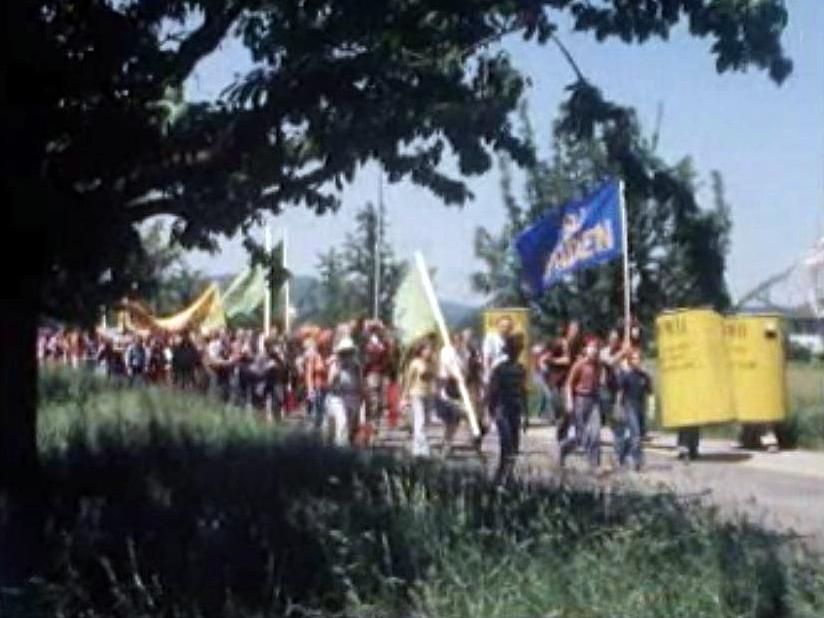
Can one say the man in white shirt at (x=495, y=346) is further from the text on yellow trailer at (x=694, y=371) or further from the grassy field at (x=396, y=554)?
the grassy field at (x=396, y=554)

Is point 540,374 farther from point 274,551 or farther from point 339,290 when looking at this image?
point 339,290

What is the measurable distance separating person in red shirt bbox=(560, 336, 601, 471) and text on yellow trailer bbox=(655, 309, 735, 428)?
7.48 ft

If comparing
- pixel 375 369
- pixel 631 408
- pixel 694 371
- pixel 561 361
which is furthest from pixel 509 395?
pixel 375 369

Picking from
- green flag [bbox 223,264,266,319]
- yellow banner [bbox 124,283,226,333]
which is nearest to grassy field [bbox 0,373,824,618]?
green flag [bbox 223,264,266,319]

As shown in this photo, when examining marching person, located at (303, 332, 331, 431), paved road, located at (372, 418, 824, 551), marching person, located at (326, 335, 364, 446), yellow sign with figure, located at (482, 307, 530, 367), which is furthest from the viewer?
yellow sign with figure, located at (482, 307, 530, 367)

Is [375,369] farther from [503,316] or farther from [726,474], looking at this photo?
[726,474]

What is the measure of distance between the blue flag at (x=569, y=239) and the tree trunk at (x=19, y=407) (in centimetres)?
883

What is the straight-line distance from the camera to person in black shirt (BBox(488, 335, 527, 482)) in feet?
56.1

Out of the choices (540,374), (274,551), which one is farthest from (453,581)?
(540,374)

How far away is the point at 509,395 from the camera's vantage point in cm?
1748

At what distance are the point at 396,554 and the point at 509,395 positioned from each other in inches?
369

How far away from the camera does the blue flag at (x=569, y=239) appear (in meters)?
18.6

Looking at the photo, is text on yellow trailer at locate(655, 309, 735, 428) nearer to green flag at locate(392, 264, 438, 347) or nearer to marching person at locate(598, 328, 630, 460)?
marching person at locate(598, 328, 630, 460)

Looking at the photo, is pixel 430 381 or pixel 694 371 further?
pixel 694 371
